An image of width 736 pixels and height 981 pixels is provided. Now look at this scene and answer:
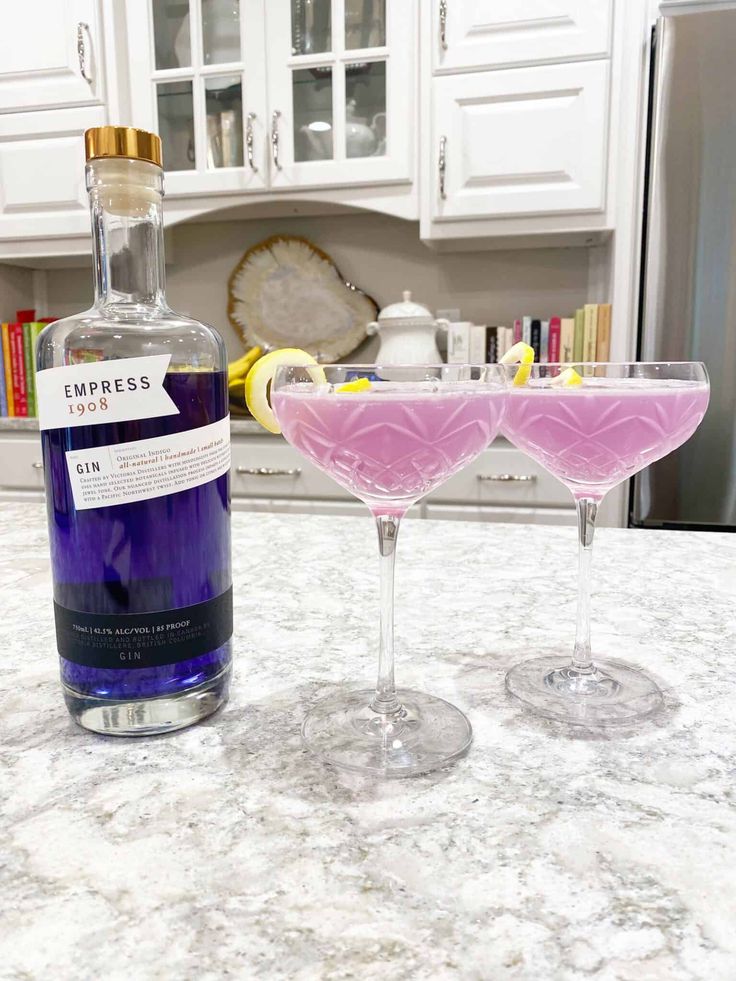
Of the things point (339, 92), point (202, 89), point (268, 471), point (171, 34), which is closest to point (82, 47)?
point (171, 34)

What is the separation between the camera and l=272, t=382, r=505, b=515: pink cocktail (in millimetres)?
443

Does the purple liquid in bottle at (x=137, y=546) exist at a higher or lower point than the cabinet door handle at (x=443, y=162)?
lower

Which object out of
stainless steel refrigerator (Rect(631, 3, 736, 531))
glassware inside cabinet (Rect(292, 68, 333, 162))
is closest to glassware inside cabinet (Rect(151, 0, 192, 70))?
glassware inside cabinet (Rect(292, 68, 333, 162))

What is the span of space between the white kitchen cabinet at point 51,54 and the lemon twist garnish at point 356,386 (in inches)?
102

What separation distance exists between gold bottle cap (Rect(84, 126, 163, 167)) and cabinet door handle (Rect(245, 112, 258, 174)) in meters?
2.23

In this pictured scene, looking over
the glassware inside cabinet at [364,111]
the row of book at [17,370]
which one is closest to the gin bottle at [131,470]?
the glassware inside cabinet at [364,111]

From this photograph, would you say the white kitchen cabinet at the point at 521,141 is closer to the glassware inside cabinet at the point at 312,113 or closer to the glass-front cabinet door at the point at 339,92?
the glass-front cabinet door at the point at 339,92

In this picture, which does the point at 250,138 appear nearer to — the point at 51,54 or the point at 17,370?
the point at 51,54

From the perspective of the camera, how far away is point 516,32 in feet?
7.30

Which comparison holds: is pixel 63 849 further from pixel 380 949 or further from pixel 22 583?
pixel 22 583

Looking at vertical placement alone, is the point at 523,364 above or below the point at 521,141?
below

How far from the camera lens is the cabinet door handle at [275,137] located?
244 centimetres

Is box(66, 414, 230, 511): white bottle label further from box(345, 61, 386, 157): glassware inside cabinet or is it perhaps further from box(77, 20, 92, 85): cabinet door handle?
box(77, 20, 92, 85): cabinet door handle

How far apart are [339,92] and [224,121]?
0.40 metres
